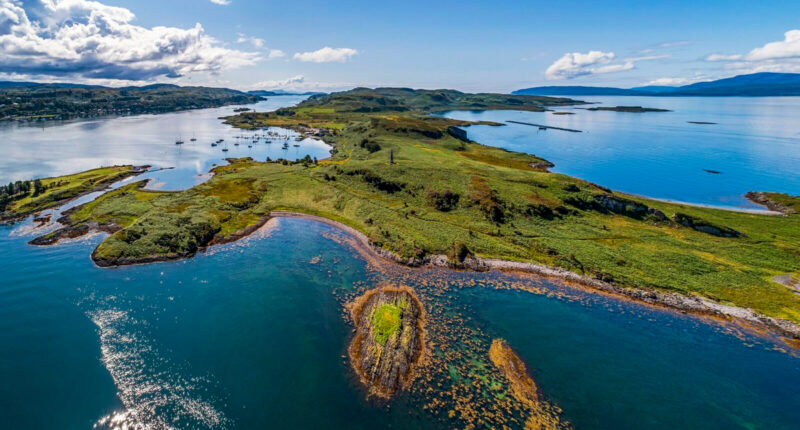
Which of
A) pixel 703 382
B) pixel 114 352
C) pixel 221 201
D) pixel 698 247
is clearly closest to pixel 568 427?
pixel 703 382

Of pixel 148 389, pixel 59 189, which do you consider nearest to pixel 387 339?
pixel 148 389

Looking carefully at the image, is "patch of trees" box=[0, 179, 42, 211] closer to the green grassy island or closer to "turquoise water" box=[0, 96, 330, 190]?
the green grassy island

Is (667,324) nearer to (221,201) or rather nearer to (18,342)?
(18,342)

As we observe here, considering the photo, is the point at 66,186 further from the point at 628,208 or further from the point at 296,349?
the point at 628,208

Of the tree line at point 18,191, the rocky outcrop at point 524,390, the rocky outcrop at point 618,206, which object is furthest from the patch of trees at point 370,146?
the rocky outcrop at point 524,390

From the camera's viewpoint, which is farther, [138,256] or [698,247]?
[698,247]

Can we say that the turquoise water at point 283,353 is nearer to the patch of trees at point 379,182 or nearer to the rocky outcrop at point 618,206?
the rocky outcrop at point 618,206
